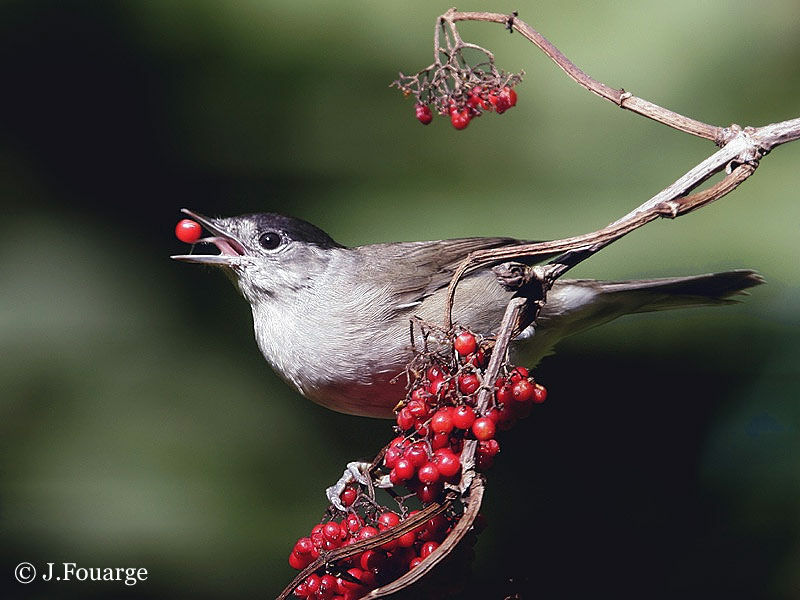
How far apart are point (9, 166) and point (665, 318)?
2025 millimetres

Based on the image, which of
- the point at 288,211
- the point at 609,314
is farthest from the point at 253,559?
the point at 609,314

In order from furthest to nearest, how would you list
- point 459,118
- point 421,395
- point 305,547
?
point 459,118 < point 305,547 < point 421,395

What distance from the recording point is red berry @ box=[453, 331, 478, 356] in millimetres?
1051

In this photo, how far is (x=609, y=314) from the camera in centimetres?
209

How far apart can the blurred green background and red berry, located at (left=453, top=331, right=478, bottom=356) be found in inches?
65.1

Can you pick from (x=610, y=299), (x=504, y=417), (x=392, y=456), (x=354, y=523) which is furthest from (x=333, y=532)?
(x=610, y=299)

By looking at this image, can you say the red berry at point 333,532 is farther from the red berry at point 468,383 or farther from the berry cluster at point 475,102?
the berry cluster at point 475,102

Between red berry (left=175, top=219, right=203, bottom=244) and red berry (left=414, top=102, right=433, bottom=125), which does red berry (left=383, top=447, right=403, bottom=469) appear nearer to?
red berry (left=414, top=102, right=433, bottom=125)

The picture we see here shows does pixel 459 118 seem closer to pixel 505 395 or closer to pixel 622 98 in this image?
pixel 622 98

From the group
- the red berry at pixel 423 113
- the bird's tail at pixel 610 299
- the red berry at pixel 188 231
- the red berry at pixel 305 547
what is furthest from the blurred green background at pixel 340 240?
the red berry at pixel 305 547

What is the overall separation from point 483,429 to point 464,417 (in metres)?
0.03

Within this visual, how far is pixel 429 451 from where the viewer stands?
40.8 inches

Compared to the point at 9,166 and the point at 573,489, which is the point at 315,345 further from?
the point at 9,166

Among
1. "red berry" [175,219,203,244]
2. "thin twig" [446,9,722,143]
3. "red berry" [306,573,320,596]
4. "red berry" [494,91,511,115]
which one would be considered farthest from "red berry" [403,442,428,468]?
"red berry" [175,219,203,244]
